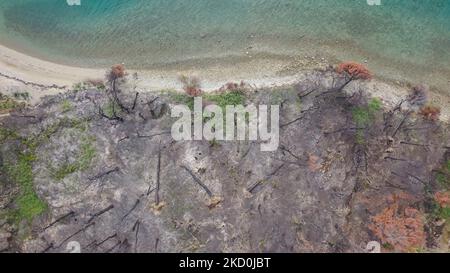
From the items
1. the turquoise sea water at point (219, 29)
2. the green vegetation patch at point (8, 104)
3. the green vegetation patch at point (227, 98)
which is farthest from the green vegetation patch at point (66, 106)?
the green vegetation patch at point (227, 98)

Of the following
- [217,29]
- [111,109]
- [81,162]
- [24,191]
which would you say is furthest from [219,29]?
[24,191]

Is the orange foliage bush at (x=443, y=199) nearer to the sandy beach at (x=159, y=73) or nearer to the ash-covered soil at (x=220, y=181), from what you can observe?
the ash-covered soil at (x=220, y=181)

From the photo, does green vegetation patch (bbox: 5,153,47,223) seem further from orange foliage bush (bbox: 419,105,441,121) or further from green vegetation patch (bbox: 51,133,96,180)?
orange foliage bush (bbox: 419,105,441,121)

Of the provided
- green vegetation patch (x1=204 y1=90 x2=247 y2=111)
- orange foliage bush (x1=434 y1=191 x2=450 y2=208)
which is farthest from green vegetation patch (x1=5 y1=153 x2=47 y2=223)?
orange foliage bush (x1=434 y1=191 x2=450 y2=208)

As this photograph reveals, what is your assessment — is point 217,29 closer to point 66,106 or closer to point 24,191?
point 66,106
